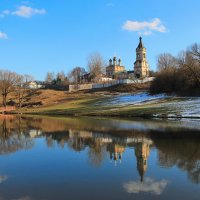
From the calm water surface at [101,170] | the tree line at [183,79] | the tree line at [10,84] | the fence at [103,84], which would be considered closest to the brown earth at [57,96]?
the tree line at [10,84]

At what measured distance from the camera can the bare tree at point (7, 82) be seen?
367ft

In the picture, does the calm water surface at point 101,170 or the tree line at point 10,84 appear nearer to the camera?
the calm water surface at point 101,170

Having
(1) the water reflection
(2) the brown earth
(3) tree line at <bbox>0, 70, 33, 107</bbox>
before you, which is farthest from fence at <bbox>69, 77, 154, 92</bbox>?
(1) the water reflection

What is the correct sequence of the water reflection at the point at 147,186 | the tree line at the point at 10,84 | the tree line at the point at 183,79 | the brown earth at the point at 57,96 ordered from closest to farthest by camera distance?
the water reflection at the point at 147,186
the tree line at the point at 183,79
the brown earth at the point at 57,96
the tree line at the point at 10,84

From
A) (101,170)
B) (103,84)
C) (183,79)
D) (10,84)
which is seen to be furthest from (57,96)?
(101,170)

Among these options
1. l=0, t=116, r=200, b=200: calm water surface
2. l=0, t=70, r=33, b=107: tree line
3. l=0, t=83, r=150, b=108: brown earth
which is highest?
l=0, t=70, r=33, b=107: tree line

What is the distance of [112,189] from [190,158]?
734 centimetres

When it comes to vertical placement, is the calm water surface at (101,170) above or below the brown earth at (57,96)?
below

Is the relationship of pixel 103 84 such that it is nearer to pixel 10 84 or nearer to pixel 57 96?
pixel 57 96

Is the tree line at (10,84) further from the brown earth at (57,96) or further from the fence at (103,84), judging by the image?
the fence at (103,84)

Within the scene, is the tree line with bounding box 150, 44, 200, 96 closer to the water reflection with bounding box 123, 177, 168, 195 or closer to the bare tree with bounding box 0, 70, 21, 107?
the bare tree with bounding box 0, 70, 21, 107

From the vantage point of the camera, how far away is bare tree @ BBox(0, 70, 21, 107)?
11192 cm

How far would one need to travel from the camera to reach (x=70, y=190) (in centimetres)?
1200

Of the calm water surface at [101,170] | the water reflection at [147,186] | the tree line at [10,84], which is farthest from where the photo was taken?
the tree line at [10,84]
